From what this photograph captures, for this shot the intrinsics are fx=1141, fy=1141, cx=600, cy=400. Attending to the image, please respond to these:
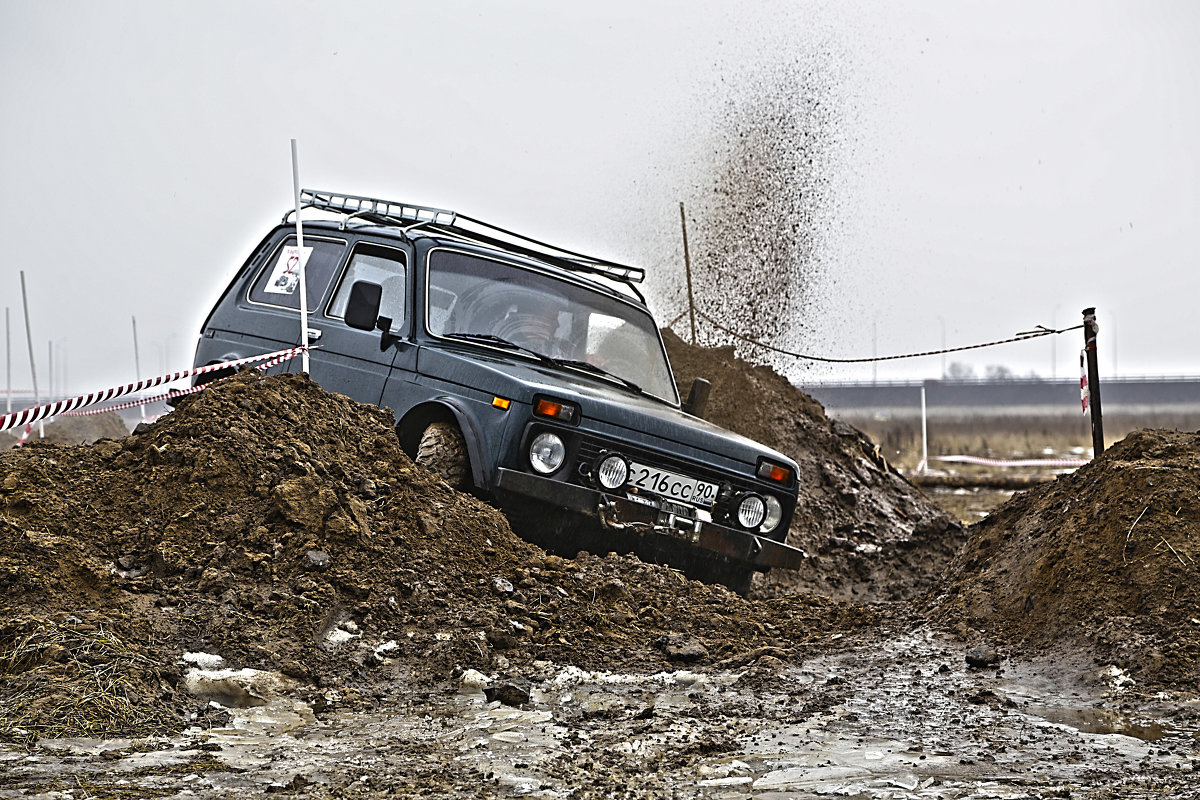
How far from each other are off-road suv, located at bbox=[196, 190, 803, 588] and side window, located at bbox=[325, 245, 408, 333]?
11 mm

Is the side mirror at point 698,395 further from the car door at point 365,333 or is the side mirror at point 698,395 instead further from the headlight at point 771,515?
the car door at point 365,333

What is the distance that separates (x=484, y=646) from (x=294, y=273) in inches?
148

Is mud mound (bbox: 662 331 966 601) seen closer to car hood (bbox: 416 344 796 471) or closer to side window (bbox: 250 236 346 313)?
car hood (bbox: 416 344 796 471)

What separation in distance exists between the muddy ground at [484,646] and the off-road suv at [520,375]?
1.01 ft

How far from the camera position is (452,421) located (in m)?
6.53

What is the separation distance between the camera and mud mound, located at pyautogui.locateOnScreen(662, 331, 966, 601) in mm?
10047

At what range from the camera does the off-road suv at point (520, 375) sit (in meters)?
6.15

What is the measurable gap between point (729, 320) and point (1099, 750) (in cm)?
1157

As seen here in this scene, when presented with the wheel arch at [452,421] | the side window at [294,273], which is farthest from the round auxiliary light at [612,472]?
the side window at [294,273]

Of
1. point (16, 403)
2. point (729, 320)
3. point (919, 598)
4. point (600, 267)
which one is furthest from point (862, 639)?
point (16, 403)

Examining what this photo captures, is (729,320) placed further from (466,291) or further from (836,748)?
(836,748)

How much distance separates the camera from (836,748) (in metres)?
4.06

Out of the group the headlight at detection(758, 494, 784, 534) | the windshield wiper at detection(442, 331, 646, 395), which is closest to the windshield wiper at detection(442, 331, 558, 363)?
the windshield wiper at detection(442, 331, 646, 395)

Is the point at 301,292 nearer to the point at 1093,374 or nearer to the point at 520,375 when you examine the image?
the point at 520,375
